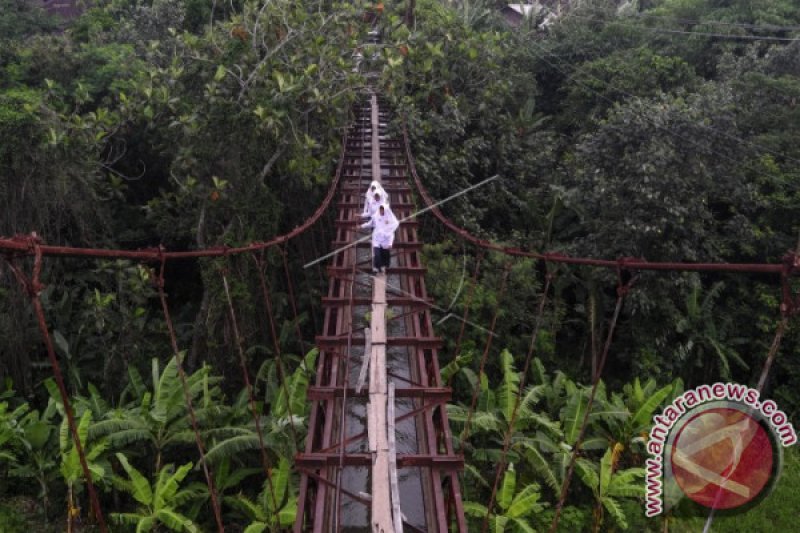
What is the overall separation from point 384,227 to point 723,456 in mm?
3349

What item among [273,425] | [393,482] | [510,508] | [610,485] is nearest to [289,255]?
[273,425]

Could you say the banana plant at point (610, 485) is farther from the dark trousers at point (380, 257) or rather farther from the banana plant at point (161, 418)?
the banana plant at point (161, 418)

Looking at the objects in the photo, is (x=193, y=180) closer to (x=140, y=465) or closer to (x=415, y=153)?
(x=140, y=465)

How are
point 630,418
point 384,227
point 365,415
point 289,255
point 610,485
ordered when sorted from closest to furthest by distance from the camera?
1. point 365,415
2. point 384,227
3. point 610,485
4. point 630,418
5. point 289,255

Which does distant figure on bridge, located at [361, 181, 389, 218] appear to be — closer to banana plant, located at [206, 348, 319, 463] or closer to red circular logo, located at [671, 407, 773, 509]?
banana plant, located at [206, 348, 319, 463]

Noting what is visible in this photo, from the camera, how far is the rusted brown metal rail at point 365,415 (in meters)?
3.35

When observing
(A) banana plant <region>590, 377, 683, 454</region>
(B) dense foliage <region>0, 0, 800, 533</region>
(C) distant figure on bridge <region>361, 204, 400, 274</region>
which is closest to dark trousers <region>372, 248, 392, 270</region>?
(C) distant figure on bridge <region>361, 204, 400, 274</region>

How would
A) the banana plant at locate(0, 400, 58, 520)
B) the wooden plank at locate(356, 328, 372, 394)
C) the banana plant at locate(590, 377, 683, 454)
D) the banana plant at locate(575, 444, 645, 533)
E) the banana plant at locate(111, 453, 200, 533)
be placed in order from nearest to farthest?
the wooden plank at locate(356, 328, 372, 394) → the banana plant at locate(111, 453, 200, 533) → the banana plant at locate(575, 444, 645, 533) → the banana plant at locate(0, 400, 58, 520) → the banana plant at locate(590, 377, 683, 454)

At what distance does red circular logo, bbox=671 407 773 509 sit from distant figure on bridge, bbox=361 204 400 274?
3150mm

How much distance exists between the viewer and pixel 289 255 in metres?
9.29

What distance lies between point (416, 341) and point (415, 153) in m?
5.78

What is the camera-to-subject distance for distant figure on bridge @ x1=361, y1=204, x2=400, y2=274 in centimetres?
541

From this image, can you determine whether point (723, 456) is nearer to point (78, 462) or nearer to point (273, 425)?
point (273, 425)

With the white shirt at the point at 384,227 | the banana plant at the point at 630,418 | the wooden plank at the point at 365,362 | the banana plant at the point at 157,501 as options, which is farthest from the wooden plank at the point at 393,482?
the banana plant at the point at 630,418
